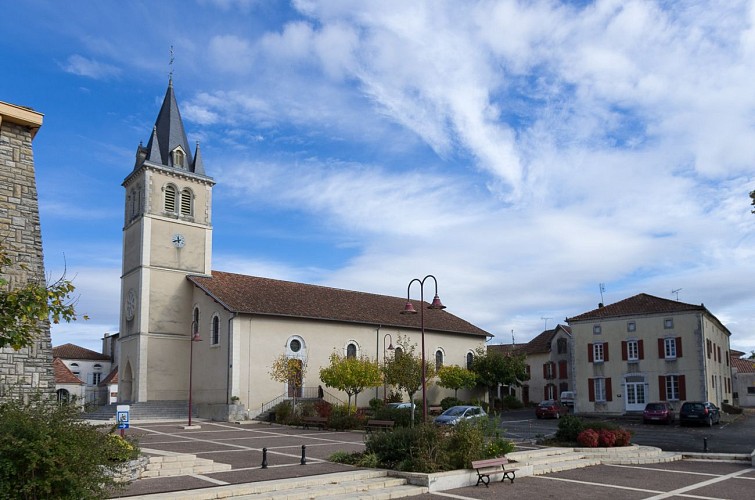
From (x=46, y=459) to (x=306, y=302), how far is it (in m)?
34.0

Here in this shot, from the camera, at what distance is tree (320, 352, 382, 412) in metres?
35.8

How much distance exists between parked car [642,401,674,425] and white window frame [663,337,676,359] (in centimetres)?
563

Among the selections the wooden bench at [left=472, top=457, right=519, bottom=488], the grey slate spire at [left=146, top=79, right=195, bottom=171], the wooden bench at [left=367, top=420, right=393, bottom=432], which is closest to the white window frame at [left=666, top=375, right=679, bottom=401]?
the wooden bench at [left=367, top=420, right=393, bottom=432]

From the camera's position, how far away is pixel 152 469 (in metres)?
14.2

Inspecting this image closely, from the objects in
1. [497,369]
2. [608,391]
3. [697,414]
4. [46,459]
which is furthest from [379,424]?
[497,369]

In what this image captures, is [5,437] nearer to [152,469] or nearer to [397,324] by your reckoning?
[152,469]

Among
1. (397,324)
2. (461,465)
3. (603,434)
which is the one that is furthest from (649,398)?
(461,465)

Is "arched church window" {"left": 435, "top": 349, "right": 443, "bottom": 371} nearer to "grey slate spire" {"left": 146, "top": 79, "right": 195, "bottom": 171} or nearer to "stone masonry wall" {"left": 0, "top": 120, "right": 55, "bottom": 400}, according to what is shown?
"grey slate spire" {"left": 146, "top": 79, "right": 195, "bottom": 171}

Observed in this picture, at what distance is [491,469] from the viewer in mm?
14969

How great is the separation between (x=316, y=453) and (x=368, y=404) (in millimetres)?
22584

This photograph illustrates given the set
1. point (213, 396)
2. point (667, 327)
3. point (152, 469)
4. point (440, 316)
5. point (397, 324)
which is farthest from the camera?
point (440, 316)

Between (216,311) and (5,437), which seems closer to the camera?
(5,437)

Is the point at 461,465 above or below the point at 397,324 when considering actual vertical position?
below

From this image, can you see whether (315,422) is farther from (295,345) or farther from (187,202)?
(187,202)
